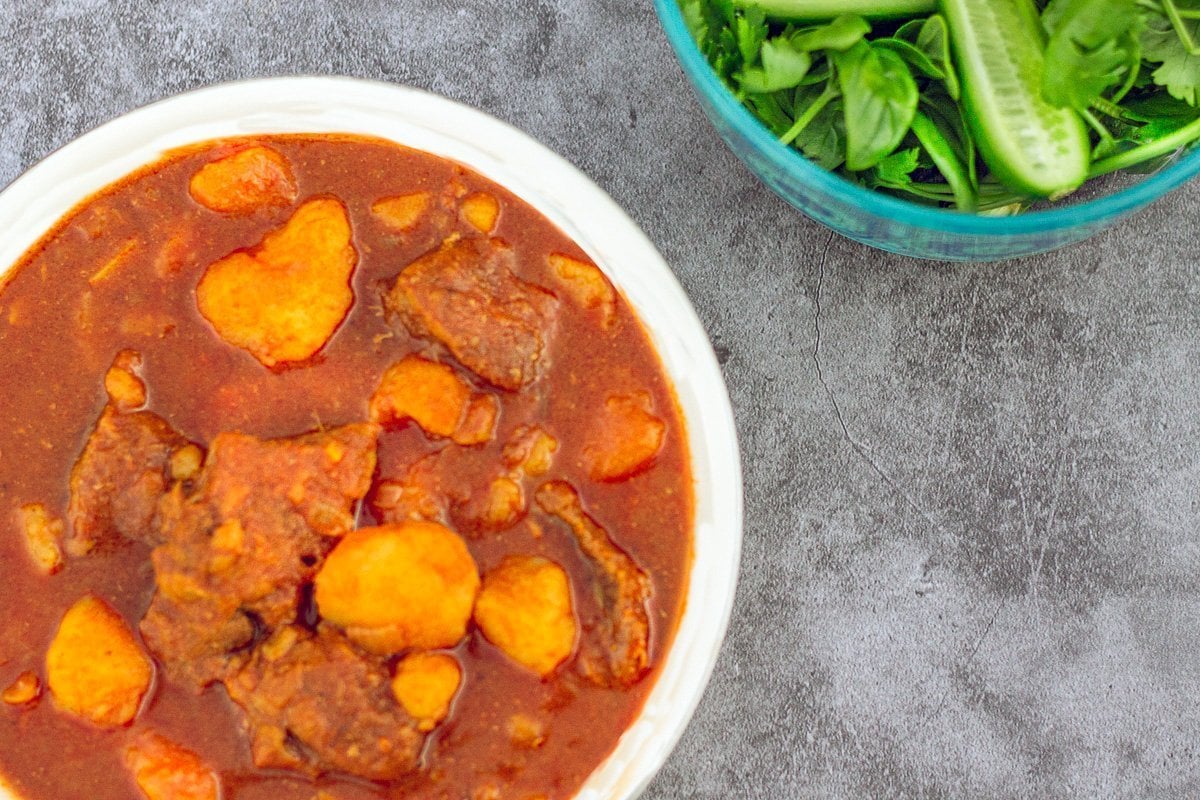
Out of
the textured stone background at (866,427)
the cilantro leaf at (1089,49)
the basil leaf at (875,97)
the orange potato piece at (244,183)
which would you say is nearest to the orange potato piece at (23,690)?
the orange potato piece at (244,183)

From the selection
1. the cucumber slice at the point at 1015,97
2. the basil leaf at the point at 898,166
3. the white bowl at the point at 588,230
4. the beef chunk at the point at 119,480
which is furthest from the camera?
the white bowl at the point at 588,230

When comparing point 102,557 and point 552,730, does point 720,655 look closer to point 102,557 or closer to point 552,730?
point 552,730

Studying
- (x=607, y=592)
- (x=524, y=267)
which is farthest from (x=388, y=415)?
(x=607, y=592)

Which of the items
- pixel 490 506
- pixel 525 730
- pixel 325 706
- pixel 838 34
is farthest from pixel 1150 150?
pixel 325 706

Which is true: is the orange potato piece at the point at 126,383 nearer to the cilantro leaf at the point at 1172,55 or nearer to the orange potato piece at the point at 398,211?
the orange potato piece at the point at 398,211

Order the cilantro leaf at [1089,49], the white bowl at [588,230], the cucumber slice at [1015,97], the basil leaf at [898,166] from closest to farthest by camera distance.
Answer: the cilantro leaf at [1089,49] < the cucumber slice at [1015,97] < the basil leaf at [898,166] < the white bowl at [588,230]

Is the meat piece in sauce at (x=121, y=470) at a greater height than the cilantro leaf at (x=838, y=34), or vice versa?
the cilantro leaf at (x=838, y=34)

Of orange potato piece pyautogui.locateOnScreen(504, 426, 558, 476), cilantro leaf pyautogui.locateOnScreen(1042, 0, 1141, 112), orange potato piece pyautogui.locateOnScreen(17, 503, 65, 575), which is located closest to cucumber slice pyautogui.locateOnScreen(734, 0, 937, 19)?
cilantro leaf pyautogui.locateOnScreen(1042, 0, 1141, 112)
